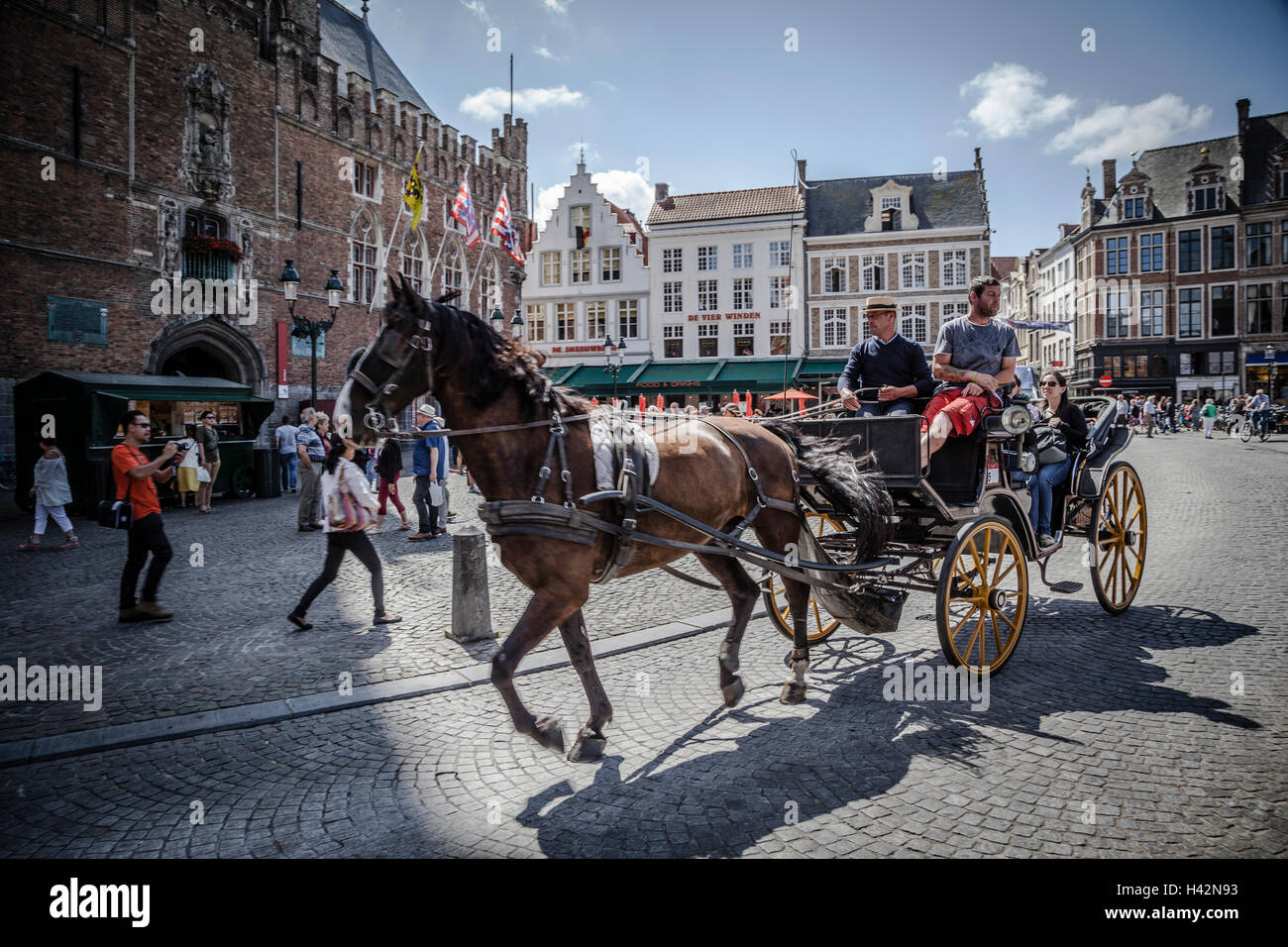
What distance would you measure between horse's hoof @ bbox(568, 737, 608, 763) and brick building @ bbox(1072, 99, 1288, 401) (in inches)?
1686

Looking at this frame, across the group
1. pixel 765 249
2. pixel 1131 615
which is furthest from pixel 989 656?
pixel 765 249

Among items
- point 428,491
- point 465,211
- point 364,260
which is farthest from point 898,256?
point 428,491

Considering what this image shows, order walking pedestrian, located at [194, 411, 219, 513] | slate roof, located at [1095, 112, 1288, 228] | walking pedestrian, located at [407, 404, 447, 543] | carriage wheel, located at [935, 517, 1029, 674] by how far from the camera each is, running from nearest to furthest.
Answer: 1. carriage wheel, located at [935, 517, 1029, 674]
2. walking pedestrian, located at [407, 404, 447, 543]
3. walking pedestrian, located at [194, 411, 219, 513]
4. slate roof, located at [1095, 112, 1288, 228]

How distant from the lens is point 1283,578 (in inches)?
261

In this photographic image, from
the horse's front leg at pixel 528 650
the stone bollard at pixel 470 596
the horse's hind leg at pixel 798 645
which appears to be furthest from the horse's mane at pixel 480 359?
the stone bollard at pixel 470 596

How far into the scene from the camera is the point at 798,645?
436 centimetres

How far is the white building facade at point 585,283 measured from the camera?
127ft

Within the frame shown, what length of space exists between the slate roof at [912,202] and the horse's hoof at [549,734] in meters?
38.3

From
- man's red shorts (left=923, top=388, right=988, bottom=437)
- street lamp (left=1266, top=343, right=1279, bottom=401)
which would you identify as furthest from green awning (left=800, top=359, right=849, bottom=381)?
man's red shorts (left=923, top=388, right=988, bottom=437)

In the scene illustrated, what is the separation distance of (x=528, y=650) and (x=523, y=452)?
0.94m
